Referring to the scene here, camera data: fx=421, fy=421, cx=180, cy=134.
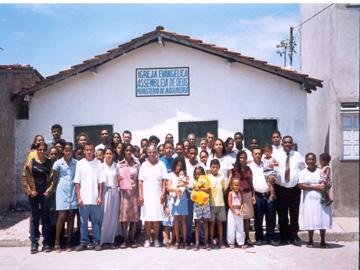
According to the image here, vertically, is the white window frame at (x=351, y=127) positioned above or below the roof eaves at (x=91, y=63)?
below

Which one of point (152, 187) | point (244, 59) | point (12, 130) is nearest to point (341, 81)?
point (244, 59)

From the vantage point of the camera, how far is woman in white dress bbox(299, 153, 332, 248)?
703 cm

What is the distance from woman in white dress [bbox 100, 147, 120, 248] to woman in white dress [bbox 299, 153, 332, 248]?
10.4 ft

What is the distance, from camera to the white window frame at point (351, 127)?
9695mm

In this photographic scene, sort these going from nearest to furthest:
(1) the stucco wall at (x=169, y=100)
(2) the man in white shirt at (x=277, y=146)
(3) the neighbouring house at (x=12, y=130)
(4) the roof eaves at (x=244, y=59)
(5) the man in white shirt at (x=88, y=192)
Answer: (5) the man in white shirt at (x=88, y=192) → (2) the man in white shirt at (x=277, y=146) → (4) the roof eaves at (x=244, y=59) → (1) the stucco wall at (x=169, y=100) → (3) the neighbouring house at (x=12, y=130)

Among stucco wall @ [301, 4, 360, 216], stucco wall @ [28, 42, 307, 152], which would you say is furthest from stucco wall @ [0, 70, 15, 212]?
stucco wall @ [301, 4, 360, 216]

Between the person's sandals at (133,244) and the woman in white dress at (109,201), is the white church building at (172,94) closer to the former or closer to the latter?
the woman in white dress at (109,201)

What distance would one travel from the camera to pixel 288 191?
729cm

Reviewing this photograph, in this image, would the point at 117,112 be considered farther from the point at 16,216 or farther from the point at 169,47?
the point at 16,216

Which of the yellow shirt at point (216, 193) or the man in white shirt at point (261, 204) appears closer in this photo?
the yellow shirt at point (216, 193)

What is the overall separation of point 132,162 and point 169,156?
67 centimetres

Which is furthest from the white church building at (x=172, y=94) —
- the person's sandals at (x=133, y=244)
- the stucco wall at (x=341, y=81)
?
the person's sandals at (x=133, y=244)

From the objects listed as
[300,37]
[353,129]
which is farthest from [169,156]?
[300,37]

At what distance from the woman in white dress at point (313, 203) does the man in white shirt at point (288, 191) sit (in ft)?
0.49
